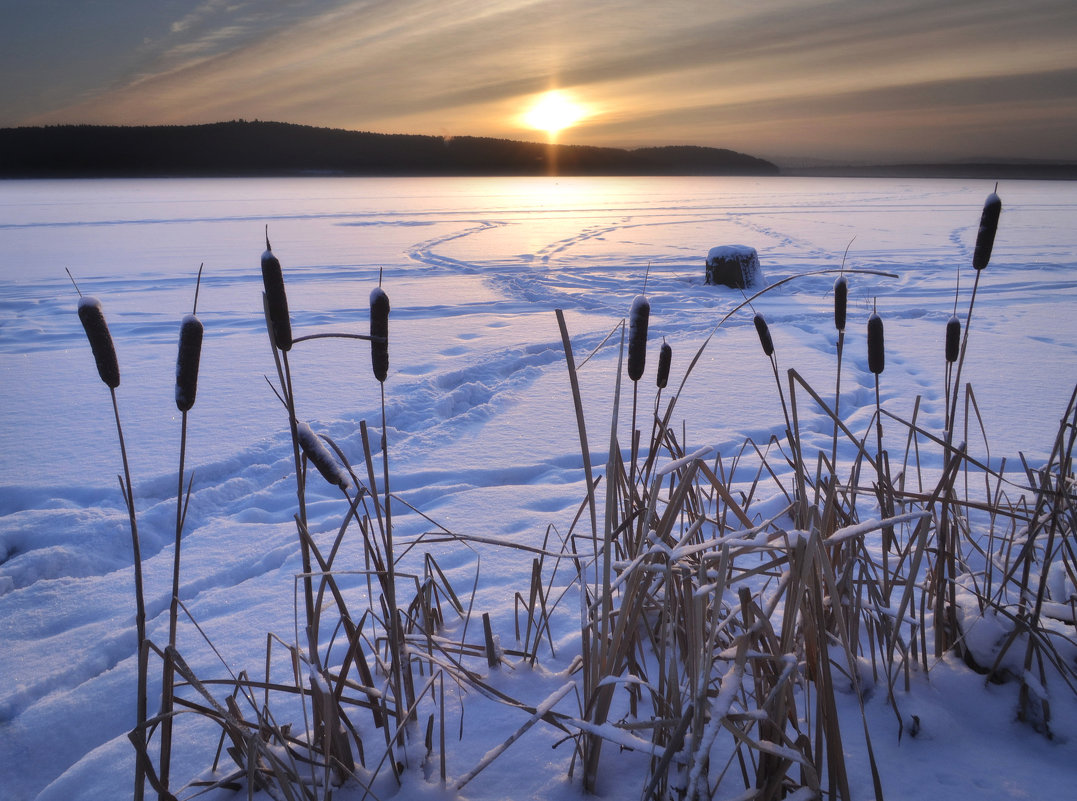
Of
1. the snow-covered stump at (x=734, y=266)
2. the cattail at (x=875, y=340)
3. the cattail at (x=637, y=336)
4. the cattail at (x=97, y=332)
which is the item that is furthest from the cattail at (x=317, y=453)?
the snow-covered stump at (x=734, y=266)

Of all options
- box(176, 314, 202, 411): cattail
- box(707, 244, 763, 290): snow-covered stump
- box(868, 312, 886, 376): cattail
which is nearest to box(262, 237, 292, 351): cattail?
box(176, 314, 202, 411): cattail

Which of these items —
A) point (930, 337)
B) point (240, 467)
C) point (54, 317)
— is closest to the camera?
point (240, 467)

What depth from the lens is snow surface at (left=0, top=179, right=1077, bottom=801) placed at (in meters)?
1.37

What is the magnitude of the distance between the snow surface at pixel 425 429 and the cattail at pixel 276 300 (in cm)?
87

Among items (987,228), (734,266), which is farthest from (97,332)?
(734,266)

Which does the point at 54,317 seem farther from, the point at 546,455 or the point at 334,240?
the point at 334,240

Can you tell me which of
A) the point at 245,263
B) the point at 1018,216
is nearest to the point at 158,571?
the point at 245,263

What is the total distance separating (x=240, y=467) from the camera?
3322mm

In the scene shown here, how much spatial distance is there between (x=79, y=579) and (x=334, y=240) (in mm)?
13199

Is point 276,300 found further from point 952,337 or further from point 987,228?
point 952,337

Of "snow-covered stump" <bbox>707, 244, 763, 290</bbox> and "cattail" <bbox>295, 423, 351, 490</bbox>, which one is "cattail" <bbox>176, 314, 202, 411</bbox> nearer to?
"cattail" <bbox>295, 423, 351, 490</bbox>

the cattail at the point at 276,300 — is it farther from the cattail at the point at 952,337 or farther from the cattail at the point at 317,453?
the cattail at the point at 952,337

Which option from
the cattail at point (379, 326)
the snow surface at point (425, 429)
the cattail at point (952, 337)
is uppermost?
the cattail at point (379, 326)

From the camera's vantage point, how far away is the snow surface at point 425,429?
4.50ft
